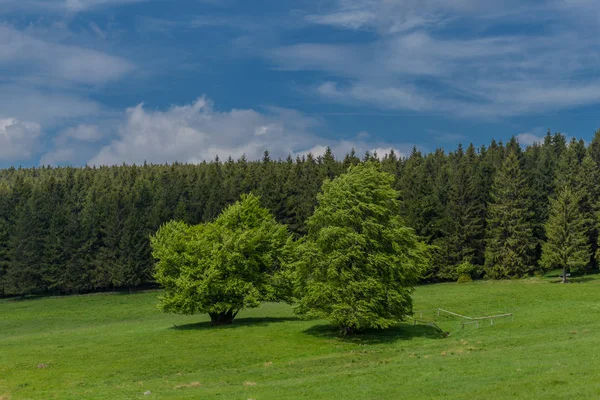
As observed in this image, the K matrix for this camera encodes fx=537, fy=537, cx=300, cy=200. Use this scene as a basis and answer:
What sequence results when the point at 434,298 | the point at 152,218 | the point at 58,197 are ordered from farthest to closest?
the point at 58,197 → the point at 152,218 → the point at 434,298

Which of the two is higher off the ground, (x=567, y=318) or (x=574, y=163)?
(x=574, y=163)

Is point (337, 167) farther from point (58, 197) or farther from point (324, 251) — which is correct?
point (324, 251)

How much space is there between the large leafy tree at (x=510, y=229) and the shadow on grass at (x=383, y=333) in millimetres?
50068

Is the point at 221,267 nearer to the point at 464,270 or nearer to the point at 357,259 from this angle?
the point at 357,259

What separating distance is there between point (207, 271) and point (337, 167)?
322 ft

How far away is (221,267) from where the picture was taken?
58.7 m

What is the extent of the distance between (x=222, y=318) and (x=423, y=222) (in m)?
59.2

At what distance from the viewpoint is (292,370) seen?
124ft

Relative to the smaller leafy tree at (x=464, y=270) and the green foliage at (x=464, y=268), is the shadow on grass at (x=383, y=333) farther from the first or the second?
the green foliage at (x=464, y=268)

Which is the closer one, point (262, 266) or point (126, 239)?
point (262, 266)

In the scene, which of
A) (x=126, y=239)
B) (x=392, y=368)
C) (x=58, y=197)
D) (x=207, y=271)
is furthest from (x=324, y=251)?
(x=58, y=197)

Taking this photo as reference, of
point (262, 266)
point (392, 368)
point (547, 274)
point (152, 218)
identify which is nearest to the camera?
point (392, 368)

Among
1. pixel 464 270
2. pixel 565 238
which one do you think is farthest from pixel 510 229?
pixel 464 270

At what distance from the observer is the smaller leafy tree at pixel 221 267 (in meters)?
57.8
